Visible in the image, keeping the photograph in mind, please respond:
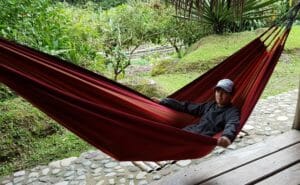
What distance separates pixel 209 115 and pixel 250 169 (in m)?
0.33

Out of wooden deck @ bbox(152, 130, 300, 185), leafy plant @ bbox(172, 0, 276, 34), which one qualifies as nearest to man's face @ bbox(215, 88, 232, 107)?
wooden deck @ bbox(152, 130, 300, 185)

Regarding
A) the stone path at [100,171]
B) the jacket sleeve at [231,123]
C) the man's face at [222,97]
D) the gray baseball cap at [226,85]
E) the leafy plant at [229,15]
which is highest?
the leafy plant at [229,15]

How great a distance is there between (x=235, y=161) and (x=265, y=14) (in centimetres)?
488

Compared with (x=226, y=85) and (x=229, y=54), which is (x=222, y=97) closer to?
(x=226, y=85)

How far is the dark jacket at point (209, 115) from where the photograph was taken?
1.89 meters

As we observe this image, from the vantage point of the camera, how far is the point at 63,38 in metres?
4.09

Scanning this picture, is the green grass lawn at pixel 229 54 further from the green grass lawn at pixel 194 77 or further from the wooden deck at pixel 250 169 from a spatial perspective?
the wooden deck at pixel 250 169

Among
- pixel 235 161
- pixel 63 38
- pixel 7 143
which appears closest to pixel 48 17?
pixel 63 38

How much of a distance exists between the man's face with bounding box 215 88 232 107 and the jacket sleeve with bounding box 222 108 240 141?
63 mm

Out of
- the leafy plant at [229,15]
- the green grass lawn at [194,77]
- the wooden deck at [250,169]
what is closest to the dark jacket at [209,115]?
the wooden deck at [250,169]

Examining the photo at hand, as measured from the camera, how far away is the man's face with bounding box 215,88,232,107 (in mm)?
1968

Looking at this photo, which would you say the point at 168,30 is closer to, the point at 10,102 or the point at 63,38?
the point at 63,38

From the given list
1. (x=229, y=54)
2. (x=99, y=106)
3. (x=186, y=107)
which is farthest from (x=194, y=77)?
(x=99, y=106)

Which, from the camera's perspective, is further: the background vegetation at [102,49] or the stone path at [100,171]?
the background vegetation at [102,49]
